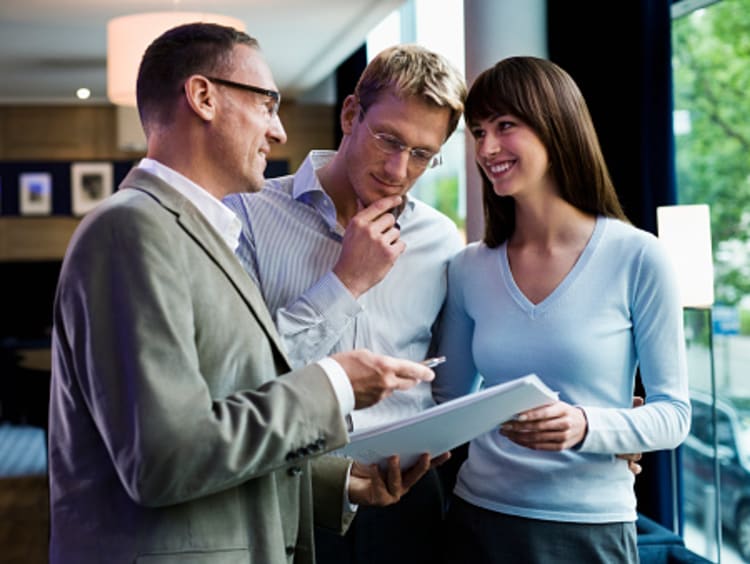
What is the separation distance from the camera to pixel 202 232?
1454mm

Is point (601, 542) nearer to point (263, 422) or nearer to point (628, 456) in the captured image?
point (628, 456)

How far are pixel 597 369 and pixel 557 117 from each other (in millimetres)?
530

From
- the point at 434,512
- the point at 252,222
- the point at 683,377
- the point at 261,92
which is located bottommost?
the point at 434,512

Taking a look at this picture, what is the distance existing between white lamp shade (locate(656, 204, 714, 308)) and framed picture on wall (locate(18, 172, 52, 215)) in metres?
8.78

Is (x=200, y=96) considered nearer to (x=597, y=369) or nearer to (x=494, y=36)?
(x=597, y=369)

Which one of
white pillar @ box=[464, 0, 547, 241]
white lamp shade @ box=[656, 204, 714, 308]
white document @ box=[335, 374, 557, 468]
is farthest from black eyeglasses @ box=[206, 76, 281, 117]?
white pillar @ box=[464, 0, 547, 241]

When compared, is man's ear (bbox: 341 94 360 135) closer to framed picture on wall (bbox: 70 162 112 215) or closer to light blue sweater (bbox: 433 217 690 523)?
light blue sweater (bbox: 433 217 690 523)

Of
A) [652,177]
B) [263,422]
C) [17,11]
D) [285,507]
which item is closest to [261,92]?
[263,422]

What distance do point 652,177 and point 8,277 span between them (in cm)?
831

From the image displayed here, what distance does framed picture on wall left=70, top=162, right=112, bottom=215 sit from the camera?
1098 centimetres

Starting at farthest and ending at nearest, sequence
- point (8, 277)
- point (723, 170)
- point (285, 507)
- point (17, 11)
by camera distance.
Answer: point (8, 277) → point (17, 11) → point (723, 170) → point (285, 507)

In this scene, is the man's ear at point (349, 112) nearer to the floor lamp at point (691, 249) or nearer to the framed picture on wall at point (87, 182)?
the floor lamp at point (691, 249)

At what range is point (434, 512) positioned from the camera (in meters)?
2.19

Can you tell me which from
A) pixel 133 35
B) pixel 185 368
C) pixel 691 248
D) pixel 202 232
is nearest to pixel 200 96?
pixel 202 232
